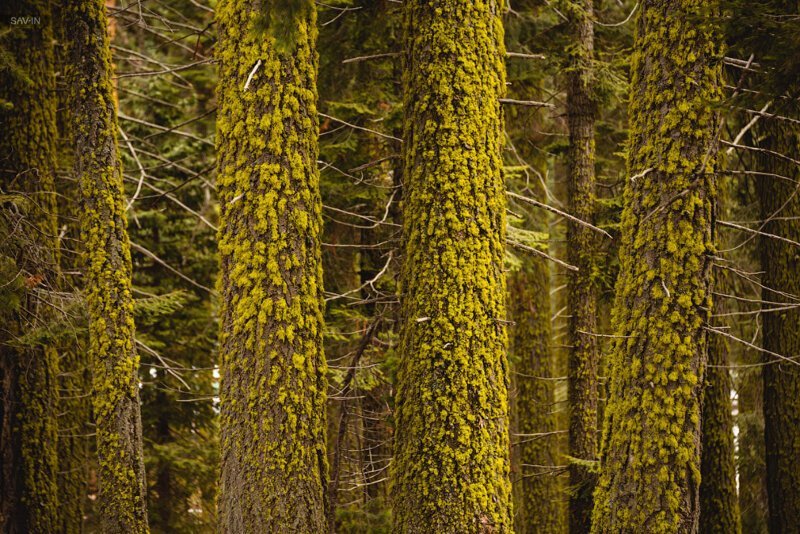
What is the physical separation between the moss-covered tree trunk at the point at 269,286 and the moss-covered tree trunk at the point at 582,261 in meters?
5.27

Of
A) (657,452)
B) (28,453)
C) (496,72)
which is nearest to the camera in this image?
(657,452)

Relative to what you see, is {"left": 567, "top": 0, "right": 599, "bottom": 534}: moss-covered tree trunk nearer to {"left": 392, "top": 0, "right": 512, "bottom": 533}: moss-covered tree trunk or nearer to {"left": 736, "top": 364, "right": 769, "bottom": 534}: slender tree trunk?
{"left": 736, "top": 364, "right": 769, "bottom": 534}: slender tree trunk

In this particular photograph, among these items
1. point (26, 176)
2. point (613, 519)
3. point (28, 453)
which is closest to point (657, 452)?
point (613, 519)

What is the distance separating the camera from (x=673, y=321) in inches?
187

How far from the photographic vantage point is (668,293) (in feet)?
15.7

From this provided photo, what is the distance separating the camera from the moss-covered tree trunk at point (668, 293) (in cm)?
472

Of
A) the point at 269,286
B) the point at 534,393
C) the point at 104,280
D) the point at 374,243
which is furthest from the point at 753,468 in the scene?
the point at 104,280

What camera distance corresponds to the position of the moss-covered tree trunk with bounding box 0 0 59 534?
8047 millimetres

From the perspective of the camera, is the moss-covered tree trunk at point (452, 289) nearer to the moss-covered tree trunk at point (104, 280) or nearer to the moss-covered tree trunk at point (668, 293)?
the moss-covered tree trunk at point (668, 293)

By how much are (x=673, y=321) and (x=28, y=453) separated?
7.85m

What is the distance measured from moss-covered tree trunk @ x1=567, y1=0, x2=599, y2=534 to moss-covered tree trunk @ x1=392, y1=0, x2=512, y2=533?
15.0ft

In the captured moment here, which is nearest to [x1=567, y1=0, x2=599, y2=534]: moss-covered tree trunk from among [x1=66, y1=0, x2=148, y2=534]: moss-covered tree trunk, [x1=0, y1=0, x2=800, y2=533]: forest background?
[x1=0, y1=0, x2=800, y2=533]: forest background

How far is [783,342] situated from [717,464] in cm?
177

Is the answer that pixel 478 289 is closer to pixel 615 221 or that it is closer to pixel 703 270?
pixel 703 270
